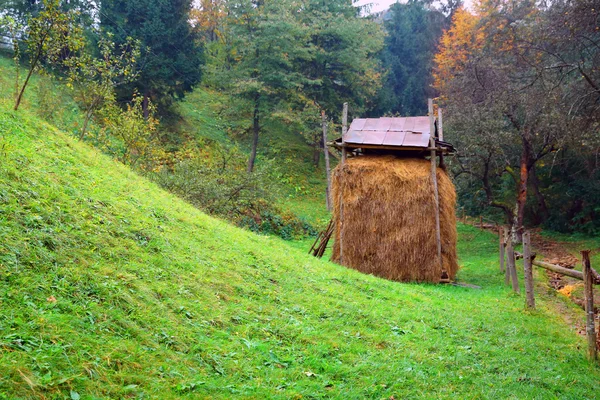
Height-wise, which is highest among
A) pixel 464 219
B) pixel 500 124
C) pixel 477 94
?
pixel 477 94

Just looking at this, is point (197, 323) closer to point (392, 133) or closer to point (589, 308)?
point (589, 308)

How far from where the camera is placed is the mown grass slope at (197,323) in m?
3.79

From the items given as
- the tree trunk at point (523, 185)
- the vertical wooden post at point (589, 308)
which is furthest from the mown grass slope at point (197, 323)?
the tree trunk at point (523, 185)

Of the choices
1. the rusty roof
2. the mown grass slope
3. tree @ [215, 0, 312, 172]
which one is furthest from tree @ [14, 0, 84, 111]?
tree @ [215, 0, 312, 172]

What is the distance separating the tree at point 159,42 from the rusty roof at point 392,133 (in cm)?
1536

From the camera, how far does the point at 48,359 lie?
137 inches

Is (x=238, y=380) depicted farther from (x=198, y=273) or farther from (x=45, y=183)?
(x=45, y=183)

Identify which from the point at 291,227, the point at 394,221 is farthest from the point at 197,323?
the point at 291,227

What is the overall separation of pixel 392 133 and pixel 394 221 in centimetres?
256

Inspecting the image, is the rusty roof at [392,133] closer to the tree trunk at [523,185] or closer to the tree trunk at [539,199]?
the tree trunk at [523,185]

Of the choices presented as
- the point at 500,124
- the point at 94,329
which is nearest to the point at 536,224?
the point at 500,124

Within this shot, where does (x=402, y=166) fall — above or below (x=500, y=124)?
below

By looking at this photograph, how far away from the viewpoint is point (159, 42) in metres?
26.7

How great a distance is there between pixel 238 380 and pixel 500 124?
17.8m
